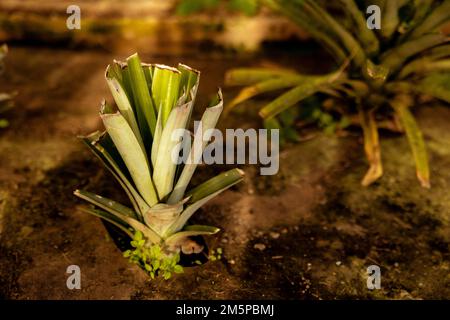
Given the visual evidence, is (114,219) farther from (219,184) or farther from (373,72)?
(373,72)

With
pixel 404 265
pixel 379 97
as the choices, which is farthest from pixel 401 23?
pixel 404 265

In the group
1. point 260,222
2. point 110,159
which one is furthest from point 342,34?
point 110,159

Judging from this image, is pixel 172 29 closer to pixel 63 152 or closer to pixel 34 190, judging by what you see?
pixel 63 152

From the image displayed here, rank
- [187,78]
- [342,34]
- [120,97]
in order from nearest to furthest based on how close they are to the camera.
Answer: [120,97], [187,78], [342,34]

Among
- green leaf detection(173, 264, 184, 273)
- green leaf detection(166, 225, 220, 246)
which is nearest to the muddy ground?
green leaf detection(173, 264, 184, 273)

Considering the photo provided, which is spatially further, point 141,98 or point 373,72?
point 373,72

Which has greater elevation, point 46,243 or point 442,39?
point 442,39

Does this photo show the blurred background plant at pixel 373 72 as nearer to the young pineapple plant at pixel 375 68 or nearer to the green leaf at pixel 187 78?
the young pineapple plant at pixel 375 68
